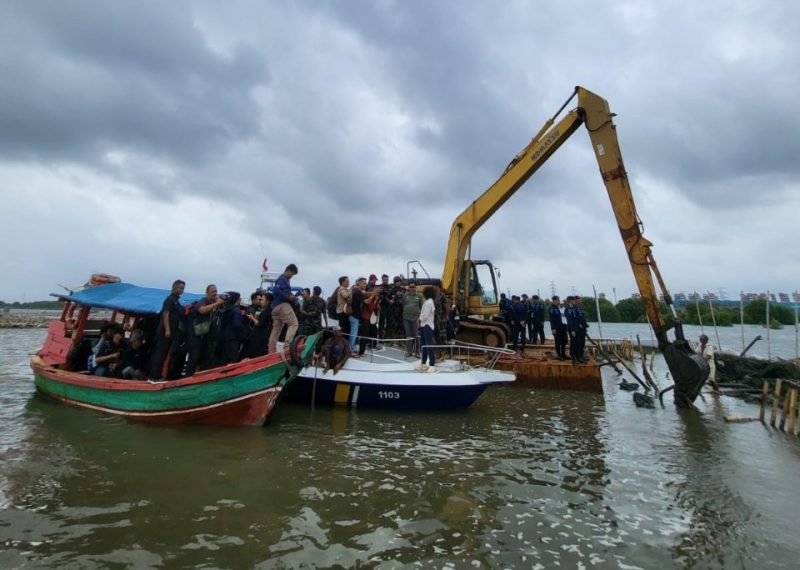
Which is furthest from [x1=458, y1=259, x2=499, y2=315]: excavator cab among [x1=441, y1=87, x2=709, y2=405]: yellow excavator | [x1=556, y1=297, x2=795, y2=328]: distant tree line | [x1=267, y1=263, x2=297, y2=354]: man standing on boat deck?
[x1=556, y1=297, x2=795, y2=328]: distant tree line

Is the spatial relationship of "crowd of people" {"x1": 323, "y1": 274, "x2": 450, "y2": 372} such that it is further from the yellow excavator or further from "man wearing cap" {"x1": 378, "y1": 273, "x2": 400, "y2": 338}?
the yellow excavator

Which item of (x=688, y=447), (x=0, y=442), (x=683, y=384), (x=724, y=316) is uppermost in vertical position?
(x=724, y=316)

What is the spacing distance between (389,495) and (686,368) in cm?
800

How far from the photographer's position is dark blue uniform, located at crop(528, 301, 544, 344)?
17.3 metres

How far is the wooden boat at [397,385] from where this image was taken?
895 cm

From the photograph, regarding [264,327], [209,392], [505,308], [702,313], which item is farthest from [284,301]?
[702,313]

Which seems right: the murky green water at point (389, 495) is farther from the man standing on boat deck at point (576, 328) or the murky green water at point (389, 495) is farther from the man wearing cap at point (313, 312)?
the man standing on boat deck at point (576, 328)

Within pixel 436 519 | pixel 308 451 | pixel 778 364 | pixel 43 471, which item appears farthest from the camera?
pixel 778 364

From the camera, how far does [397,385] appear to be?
8.97 meters

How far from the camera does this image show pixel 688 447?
7.56 meters

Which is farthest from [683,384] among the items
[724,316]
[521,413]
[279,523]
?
[724,316]

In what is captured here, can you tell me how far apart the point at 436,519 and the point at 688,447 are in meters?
5.45

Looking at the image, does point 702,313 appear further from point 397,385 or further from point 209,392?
point 209,392

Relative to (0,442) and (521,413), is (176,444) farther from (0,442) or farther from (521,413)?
(521,413)
